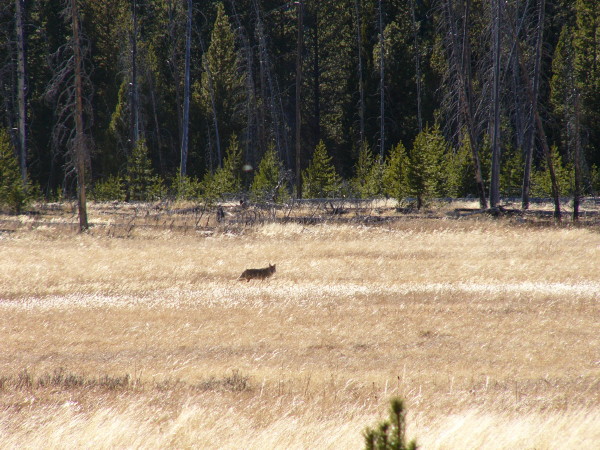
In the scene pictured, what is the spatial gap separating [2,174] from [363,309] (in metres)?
19.8

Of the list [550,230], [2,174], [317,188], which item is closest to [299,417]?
[550,230]

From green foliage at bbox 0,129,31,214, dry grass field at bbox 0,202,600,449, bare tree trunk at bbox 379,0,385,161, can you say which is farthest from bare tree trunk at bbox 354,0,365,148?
dry grass field at bbox 0,202,600,449

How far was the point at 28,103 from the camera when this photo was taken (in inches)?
1720

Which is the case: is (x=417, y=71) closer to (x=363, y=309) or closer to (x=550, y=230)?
(x=550, y=230)

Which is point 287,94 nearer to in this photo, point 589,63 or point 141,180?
point 141,180

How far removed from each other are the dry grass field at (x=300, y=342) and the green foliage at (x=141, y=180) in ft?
40.2

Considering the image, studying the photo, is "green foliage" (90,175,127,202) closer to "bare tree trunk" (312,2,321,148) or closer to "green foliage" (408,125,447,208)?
"bare tree trunk" (312,2,321,148)

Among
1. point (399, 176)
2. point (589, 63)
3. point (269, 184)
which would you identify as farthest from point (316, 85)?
point (399, 176)

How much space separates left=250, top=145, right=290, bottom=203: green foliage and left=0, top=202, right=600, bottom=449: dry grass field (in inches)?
357

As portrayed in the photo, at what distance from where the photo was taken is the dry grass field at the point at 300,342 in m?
5.85

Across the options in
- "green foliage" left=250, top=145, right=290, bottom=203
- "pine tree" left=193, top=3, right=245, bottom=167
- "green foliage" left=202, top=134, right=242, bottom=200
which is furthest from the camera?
"pine tree" left=193, top=3, right=245, bottom=167

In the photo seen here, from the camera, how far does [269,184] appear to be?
98.1ft

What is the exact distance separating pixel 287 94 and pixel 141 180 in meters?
17.0

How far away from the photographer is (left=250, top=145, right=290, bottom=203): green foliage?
1116 inches
